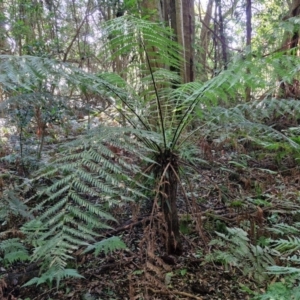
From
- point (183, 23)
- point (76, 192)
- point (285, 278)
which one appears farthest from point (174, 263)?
point (183, 23)

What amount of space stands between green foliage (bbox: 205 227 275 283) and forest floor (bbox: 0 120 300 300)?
26 mm

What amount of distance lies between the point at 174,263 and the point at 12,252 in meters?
0.96

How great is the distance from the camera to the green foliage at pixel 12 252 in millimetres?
1719

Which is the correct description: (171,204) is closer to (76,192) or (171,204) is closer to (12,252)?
(76,192)

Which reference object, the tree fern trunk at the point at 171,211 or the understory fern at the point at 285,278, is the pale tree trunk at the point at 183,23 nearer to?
the tree fern trunk at the point at 171,211

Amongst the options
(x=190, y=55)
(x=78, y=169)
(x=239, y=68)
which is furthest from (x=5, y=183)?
(x=190, y=55)

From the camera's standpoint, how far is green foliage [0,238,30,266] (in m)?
1.72

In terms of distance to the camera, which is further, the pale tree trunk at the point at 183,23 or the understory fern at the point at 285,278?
the pale tree trunk at the point at 183,23

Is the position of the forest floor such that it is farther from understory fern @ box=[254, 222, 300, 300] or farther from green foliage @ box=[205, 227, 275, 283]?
Result: understory fern @ box=[254, 222, 300, 300]

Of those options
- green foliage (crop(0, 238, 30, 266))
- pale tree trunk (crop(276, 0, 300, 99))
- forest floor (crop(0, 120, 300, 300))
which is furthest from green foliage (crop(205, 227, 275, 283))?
pale tree trunk (crop(276, 0, 300, 99))

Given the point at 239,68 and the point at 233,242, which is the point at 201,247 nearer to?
the point at 233,242

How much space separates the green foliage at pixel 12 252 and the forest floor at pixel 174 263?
100mm

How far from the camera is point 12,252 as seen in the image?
1.79 metres

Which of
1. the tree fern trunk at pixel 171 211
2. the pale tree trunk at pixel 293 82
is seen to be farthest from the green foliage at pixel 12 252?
the pale tree trunk at pixel 293 82
